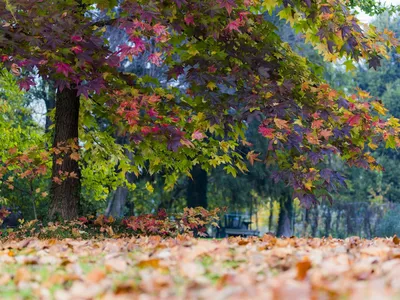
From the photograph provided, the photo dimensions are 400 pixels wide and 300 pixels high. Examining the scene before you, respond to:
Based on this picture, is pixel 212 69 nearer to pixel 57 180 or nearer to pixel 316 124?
pixel 316 124

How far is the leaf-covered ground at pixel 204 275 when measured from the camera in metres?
1.92

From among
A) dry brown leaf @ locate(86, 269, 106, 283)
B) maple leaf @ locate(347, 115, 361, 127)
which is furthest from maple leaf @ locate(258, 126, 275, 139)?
dry brown leaf @ locate(86, 269, 106, 283)

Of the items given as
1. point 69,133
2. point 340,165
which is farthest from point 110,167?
point 340,165

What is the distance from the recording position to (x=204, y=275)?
8.41 feet

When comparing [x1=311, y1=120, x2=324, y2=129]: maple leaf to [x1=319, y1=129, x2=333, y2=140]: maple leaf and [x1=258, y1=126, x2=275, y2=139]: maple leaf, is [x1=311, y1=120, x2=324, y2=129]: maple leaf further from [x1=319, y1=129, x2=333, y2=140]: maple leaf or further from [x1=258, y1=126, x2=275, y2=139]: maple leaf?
[x1=258, y1=126, x2=275, y2=139]: maple leaf

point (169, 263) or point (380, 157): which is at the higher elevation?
point (380, 157)

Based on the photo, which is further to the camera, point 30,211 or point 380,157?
point 380,157

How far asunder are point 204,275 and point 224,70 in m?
4.18

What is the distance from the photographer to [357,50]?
6.52m

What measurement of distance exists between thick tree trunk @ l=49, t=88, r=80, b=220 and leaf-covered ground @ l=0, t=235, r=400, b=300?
4029 mm

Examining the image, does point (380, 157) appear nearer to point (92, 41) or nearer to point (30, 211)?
point (30, 211)

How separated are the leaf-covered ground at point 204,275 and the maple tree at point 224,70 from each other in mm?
2535

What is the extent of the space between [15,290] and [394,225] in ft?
58.6

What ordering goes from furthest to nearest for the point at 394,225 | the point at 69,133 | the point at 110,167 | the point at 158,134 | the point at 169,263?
the point at 394,225 → the point at 110,167 → the point at 69,133 → the point at 158,134 → the point at 169,263
